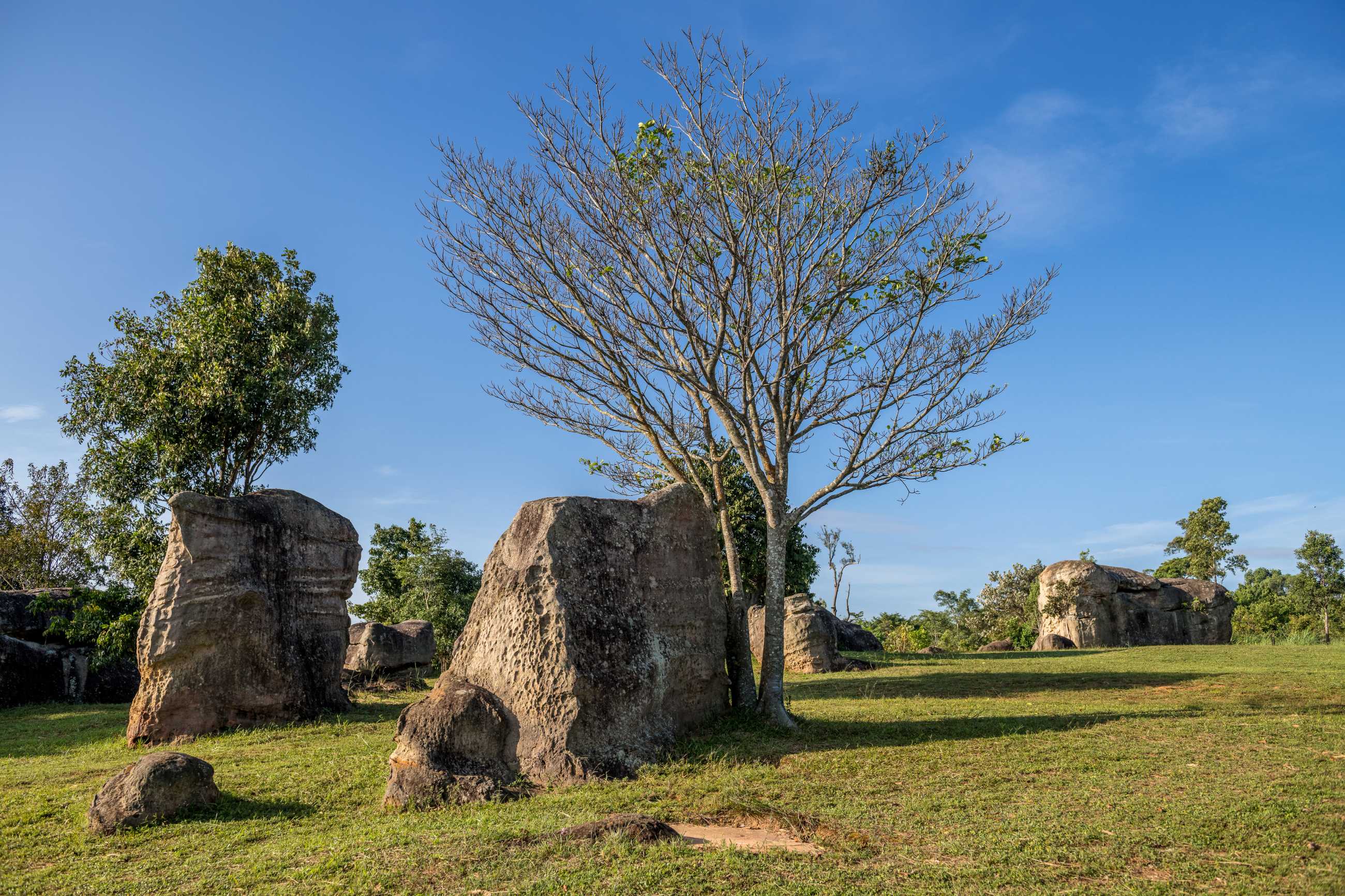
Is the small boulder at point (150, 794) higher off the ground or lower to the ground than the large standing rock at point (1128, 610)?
Result: lower

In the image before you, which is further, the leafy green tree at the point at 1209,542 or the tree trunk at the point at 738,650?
the leafy green tree at the point at 1209,542

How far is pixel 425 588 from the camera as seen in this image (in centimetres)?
2934

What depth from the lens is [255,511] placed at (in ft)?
45.6

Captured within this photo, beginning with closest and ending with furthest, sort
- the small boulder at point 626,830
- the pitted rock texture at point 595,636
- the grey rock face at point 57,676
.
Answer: the small boulder at point 626,830
the pitted rock texture at point 595,636
the grey rock face at point 57,676

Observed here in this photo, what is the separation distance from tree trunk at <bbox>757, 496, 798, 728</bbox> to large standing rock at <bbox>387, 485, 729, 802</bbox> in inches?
24.9

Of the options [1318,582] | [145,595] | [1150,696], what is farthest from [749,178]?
[1318,582]

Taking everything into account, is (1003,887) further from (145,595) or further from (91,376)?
(91,376)

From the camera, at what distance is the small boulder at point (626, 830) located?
21.2ft

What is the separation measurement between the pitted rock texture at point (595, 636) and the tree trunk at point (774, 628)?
26.8 inches

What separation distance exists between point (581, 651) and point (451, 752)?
1.73 metres

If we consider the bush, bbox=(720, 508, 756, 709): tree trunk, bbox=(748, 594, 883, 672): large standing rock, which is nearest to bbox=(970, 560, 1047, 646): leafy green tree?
the bush

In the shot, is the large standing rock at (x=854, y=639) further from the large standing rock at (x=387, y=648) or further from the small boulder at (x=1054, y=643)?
the large standing rock at (x=387, y=648)

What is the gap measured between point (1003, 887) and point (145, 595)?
1960 cm

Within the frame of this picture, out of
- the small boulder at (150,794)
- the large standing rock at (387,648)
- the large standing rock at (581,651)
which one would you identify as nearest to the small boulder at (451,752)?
the large standing rock at (581,651)
